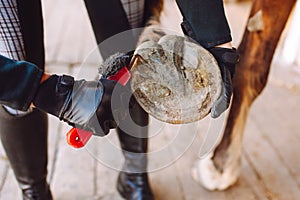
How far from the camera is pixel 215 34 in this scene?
2.26 ft

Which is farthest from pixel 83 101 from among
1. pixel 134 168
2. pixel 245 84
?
pixel 245 84

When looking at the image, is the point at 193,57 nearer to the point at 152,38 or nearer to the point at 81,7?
the point at 152,38

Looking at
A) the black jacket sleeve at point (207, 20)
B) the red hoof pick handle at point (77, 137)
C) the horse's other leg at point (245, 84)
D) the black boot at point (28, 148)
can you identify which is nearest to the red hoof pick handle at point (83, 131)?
the red hoof pick handle at point (77, 137)

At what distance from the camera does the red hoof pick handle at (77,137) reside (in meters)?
0.63

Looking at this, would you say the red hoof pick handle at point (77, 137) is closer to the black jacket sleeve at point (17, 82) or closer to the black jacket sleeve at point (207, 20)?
the black jacket sleeve at point (17, 82)

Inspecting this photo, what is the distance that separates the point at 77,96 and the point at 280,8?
584 mm

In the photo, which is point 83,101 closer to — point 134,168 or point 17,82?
point 17,82

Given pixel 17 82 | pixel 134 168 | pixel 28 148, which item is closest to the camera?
pixel 17 82

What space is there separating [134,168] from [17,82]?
0.54 m

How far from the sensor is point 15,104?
0.61m

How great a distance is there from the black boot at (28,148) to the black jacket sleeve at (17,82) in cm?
25

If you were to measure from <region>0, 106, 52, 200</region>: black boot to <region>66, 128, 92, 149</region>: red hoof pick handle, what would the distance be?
0.87 feet

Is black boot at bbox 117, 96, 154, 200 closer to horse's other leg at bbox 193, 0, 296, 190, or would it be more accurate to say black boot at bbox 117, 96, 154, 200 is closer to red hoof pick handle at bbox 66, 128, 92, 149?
horse's other leg at bbox 193, 0, 296, 190

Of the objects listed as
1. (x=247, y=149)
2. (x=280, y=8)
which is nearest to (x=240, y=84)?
(x=280, y=8)
